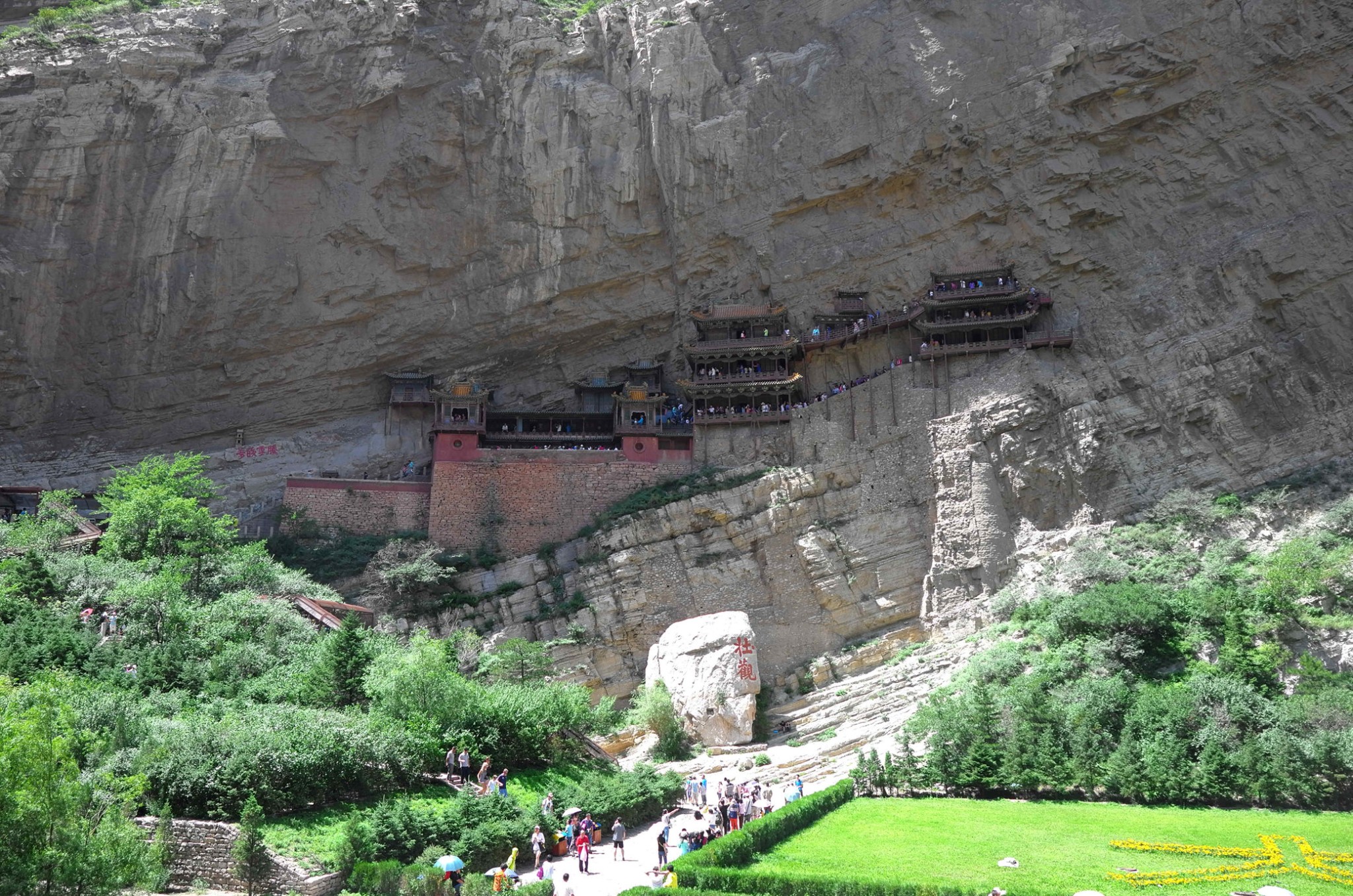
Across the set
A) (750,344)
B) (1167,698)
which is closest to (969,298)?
(750,344)

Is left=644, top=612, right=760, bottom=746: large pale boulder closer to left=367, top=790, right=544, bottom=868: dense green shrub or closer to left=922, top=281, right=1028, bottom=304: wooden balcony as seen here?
left=367, top=790, right=544, bottom=868: dense green shrub

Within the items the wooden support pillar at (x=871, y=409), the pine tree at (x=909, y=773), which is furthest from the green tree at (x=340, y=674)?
the wooden support pillar at (x=871, y=409)

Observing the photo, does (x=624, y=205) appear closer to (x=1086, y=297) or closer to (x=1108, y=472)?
(x=1086, y=297)

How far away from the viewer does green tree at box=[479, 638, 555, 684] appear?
30.1 meters

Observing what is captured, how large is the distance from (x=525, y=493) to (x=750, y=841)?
21.9 meters

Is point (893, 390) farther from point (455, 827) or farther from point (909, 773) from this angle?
point (455, 827)

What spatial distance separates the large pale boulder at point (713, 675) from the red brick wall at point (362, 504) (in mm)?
11991

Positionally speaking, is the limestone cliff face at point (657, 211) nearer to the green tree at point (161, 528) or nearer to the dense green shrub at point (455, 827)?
the green tree at point (161, 528)

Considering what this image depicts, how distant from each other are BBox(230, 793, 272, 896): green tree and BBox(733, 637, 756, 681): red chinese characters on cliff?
635 inches

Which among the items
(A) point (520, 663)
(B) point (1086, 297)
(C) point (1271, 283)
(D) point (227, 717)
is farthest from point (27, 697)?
(C) point (1271, 283)

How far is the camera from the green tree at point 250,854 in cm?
1591

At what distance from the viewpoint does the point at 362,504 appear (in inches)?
1550

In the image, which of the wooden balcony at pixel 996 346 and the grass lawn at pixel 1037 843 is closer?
the grass lawn at pixel 1037 843

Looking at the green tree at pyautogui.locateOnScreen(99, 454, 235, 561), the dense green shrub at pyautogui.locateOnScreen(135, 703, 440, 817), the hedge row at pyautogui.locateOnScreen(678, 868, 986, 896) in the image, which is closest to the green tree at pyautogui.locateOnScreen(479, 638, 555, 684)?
the dense green shrub at pyautogui.locateOnScreen(135, 703, 440, 817)
